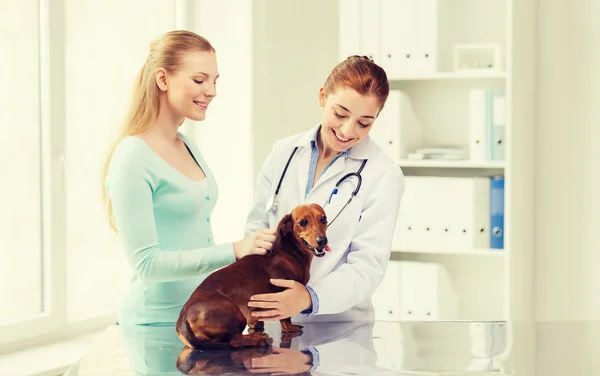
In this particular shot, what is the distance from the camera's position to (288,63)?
3.27 metres

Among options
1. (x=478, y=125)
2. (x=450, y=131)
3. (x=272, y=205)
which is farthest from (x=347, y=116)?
(x=450, y=131)

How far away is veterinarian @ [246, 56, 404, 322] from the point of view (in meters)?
1.57

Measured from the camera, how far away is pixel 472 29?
3291 mm

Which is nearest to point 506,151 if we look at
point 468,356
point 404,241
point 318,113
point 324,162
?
point 404,241

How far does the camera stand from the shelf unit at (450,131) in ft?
9.72

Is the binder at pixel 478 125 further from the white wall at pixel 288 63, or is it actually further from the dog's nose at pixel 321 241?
the dog's nose at pixel 321 241

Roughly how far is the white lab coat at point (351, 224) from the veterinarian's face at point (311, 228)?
0.39 ft

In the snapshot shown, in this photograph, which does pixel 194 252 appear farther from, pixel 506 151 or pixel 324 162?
pixel 506 151

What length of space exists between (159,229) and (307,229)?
1.14 ft

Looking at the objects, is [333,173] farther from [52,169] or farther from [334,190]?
[52,169]

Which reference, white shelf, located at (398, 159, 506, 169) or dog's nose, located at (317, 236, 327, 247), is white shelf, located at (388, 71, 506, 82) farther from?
dog's nose, located at (317, 236, 327, 247)

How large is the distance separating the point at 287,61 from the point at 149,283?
183 centimetres

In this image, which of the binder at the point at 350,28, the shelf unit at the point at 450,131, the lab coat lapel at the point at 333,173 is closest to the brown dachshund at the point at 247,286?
the lab coat lapel at the point at 333,173

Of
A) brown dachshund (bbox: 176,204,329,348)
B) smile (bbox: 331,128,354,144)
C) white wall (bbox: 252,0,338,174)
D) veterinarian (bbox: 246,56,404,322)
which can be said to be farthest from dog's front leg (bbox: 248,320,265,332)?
white wall (bbox: 252,0,338,174)
